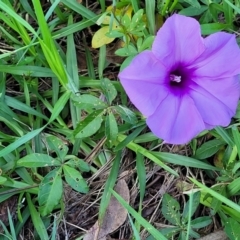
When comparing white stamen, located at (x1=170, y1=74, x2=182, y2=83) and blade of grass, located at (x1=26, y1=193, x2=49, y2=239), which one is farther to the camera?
blade of grass, located at (x1=26, y1=193, x2=49, y2=239)

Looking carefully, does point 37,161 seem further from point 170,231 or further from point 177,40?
point 177,40

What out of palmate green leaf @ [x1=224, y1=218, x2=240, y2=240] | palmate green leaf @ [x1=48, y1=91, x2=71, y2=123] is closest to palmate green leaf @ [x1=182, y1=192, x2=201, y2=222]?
palmate green leaf @ [x1=224, y1=218, x2=240, y2=240]

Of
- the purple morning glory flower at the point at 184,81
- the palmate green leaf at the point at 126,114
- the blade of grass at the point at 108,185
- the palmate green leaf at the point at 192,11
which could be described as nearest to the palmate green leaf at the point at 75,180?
the blade of grass at the point at 108,185

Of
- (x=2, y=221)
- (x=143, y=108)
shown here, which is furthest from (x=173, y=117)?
(x=2, y=221)

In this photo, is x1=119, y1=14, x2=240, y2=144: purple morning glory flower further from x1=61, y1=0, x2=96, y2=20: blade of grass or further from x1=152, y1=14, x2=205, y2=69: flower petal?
x1=61, y1=0, x2=96, y2=20: blade of grass

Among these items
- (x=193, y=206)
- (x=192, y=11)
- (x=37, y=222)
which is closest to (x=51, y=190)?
(x=37, y=222)

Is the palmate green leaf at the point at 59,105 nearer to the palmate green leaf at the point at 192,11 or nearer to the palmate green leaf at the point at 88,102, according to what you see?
the palmate green leaf at the point at 88,102
